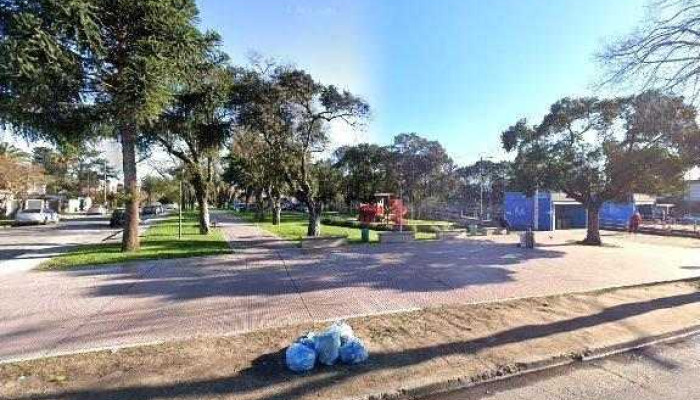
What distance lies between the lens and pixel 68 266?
11883 mm

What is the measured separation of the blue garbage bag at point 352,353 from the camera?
497cm

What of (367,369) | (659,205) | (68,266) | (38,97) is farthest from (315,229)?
(659,205)

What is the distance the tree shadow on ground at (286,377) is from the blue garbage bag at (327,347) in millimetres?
111

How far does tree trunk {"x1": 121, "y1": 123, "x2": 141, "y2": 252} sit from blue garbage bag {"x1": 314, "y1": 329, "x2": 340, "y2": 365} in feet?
39.0

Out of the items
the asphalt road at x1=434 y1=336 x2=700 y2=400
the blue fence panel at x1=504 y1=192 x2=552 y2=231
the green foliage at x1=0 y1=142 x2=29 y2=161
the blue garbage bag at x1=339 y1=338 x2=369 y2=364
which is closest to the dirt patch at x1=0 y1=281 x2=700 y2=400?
the blue garbage bag at x1=339 y1=338 x2=369 y2=364

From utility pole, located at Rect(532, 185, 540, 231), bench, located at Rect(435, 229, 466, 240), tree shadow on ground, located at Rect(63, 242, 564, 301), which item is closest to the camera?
tree shadow on ground, located at Rect(63, 242, 564, 301)

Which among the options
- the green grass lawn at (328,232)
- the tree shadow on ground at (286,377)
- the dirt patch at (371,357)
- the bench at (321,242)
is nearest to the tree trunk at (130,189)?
the bench at (321,242)

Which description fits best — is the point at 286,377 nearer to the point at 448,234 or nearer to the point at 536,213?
the point at 448,234

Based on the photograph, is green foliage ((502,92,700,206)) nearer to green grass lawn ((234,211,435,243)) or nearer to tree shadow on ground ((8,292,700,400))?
green grass lawn ((234,211,435,243))

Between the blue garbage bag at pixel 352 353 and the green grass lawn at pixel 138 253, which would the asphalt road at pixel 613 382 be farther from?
the green grass lawn at pixel 138 253

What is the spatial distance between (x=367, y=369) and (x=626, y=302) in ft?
19.4

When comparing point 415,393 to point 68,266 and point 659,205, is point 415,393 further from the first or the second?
point 659,205

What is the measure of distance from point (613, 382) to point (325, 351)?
312 centimetres

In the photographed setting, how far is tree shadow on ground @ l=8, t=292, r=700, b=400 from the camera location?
4199 millimetres
